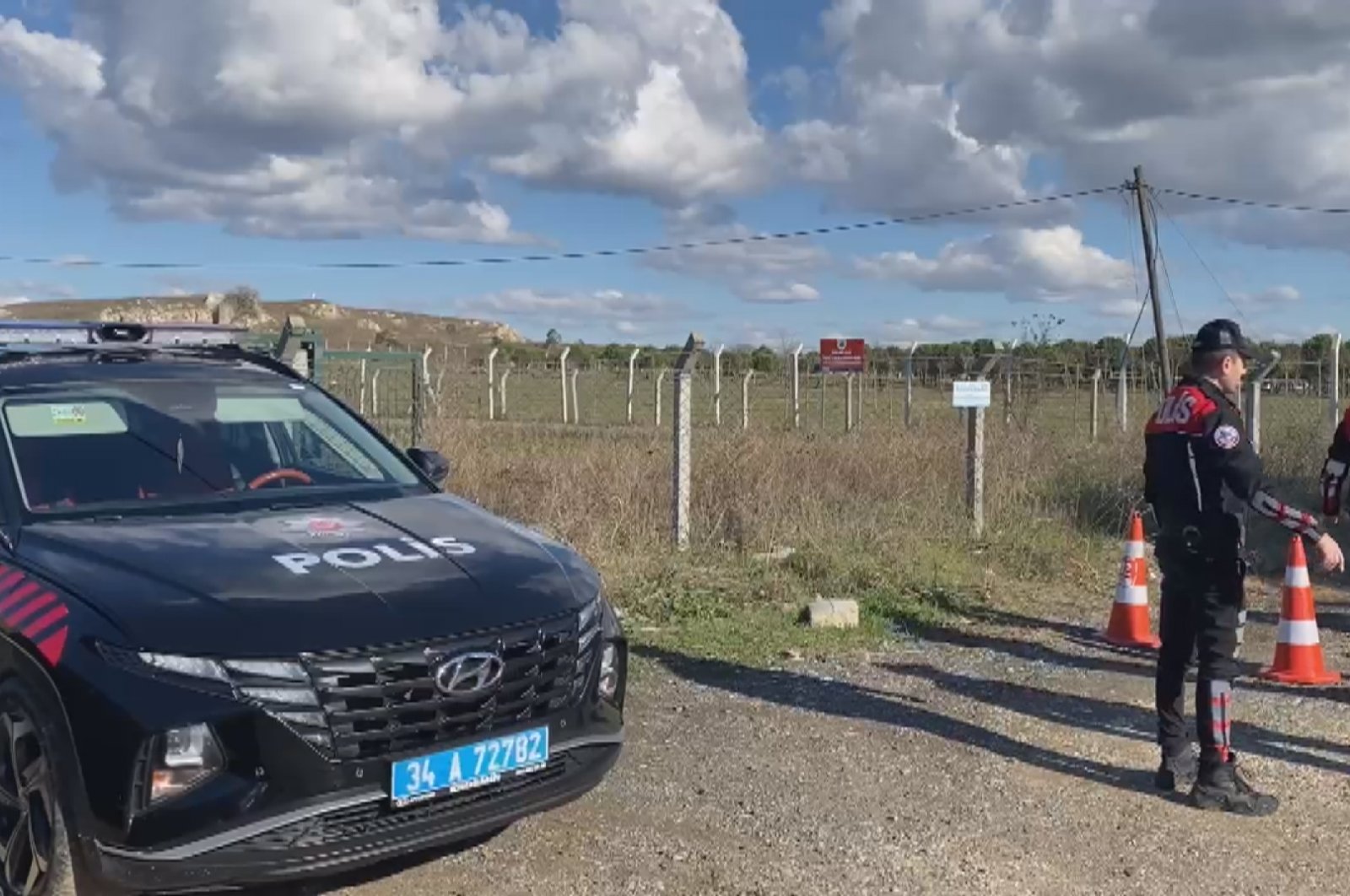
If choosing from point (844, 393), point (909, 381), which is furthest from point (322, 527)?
point (844, 393)

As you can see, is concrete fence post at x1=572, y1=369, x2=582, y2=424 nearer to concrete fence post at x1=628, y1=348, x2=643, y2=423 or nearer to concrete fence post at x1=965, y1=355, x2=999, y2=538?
concrete fence post at x1=628, y1=348, x2=643, y2=423

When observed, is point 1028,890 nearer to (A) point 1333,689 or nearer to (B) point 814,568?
(A) point 1333,689

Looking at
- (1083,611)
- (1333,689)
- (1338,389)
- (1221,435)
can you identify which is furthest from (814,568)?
(1338,389)

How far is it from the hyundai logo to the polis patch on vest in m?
0.45

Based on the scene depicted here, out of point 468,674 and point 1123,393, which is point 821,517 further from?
point 1123,393

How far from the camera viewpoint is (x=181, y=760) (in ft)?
11.3

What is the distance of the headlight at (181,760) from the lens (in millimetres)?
3422

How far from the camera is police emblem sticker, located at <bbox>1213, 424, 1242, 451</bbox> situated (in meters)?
5.10

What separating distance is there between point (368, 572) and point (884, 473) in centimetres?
845

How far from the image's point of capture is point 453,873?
4.43 metres

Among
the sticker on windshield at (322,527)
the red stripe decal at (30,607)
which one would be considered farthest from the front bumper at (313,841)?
the sticker on windshield at (322,527)

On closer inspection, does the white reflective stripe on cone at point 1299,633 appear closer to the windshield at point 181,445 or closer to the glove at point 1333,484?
the glove at point 1333,484

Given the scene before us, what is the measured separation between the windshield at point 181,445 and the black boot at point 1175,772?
10.6 feet

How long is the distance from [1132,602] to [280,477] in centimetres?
521
